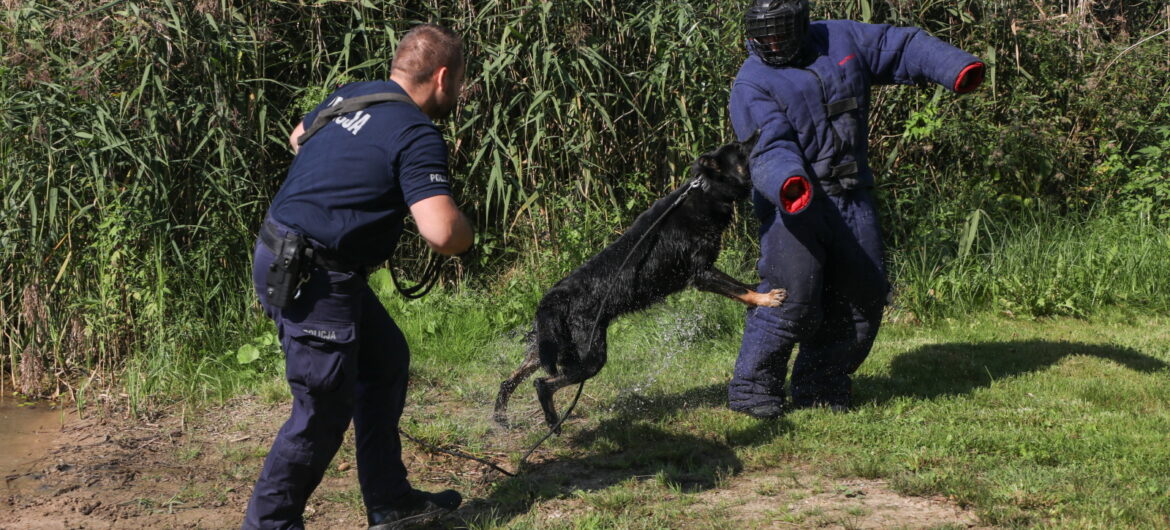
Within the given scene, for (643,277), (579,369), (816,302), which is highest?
(643,277)

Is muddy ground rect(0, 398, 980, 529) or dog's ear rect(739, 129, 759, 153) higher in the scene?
dog's ear rect(739, 129, 759, 153)

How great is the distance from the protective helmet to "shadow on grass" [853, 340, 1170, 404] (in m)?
1.76

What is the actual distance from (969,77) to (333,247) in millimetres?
2852

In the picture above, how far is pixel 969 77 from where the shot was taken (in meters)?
4.31

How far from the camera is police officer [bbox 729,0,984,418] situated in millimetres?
4320

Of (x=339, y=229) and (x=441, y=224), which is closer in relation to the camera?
(x=441, y=224)

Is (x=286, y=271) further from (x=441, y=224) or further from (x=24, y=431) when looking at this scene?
(x=24, y=431)

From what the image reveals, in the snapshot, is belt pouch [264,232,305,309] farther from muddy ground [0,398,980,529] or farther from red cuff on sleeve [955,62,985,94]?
red cuff on sleeve [955,62,985,94]

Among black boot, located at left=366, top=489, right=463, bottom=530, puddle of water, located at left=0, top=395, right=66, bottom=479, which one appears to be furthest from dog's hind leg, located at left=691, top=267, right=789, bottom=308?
puddle of water, located at left=0, top=395, right=66, bottom=479

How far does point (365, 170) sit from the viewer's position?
3.05 m

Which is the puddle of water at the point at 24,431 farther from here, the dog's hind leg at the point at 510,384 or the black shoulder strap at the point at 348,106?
the black shoulder strap at the point at 348,106

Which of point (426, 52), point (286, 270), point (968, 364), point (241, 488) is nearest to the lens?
point (286, 270)

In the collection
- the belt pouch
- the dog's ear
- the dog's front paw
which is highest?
the dog's ear

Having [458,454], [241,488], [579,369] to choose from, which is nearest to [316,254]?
[458,454]
